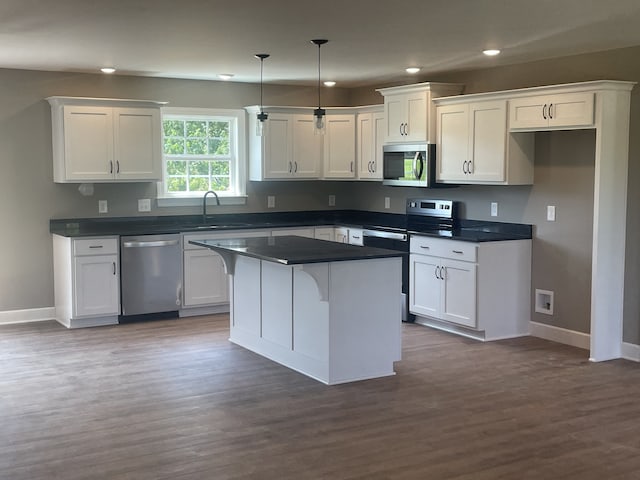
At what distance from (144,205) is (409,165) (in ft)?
8.89

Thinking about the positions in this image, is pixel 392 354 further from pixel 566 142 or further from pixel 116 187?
pixel 116 187

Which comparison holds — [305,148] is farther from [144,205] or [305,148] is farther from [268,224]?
[144,205]

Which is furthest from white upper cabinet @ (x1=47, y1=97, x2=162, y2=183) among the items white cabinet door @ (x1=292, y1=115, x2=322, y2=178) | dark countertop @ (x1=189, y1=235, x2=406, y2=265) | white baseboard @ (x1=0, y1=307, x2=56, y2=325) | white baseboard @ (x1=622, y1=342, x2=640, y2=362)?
white baseboard @ (x1=622, y1=342, x2=640, y2=362)

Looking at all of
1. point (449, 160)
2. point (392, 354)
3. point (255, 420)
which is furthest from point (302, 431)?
point (449, 160)

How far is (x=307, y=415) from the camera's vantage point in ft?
14.2

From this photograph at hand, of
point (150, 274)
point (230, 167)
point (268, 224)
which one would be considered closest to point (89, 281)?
point (150, 274)

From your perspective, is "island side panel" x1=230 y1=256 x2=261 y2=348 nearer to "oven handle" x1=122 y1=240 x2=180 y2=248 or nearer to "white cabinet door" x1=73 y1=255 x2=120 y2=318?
"oven handle" x1=122 y1=240 x2=180 y2=248

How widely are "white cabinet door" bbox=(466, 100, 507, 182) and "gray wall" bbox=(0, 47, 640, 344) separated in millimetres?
325

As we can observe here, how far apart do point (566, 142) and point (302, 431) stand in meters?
3.37

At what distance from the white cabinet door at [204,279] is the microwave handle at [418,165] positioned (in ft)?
6.81

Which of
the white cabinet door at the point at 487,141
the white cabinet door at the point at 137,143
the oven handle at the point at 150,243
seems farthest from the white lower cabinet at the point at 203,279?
the white cabinet door at the point at 487,141

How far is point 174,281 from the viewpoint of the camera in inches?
281

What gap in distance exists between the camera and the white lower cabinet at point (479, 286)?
6.15 metres

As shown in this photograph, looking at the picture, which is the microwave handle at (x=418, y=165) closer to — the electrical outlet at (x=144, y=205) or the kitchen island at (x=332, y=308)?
the kitchen island at (x=332, y=308)
